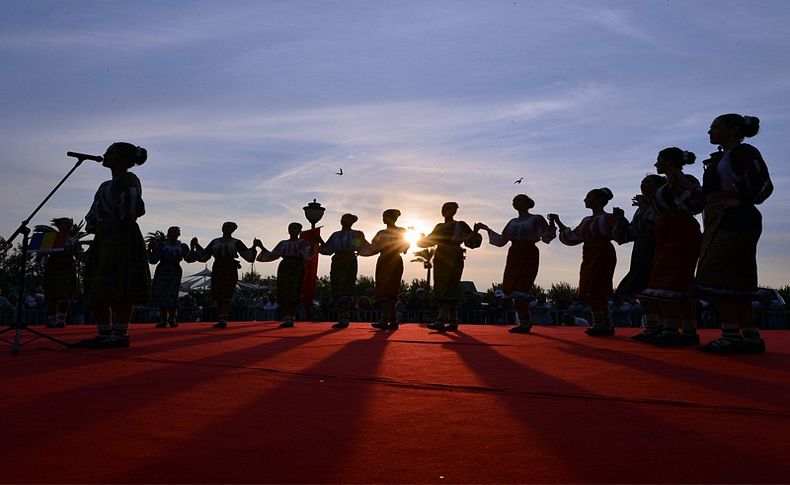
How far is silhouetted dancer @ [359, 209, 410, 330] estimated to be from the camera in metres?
10.1

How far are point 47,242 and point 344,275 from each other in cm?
566

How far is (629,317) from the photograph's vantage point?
51.8 ft

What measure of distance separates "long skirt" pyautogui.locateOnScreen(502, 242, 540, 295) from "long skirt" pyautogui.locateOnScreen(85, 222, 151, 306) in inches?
190

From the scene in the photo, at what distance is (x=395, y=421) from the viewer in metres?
2.71

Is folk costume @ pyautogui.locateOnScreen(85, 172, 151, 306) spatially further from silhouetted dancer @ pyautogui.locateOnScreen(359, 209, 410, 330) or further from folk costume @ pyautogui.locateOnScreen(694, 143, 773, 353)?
folk costume @ pyautogui.locateOnScreen(694, 143, 773, 353)

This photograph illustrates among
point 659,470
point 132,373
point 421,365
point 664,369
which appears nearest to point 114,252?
point 132,373

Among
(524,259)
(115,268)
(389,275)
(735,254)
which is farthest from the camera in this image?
(389,275)

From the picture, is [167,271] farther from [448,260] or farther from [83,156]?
[83,156]

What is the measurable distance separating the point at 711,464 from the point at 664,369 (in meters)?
2.33

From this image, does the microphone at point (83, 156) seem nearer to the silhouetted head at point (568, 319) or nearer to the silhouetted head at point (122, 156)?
the silhouetted head at point (122, 156)

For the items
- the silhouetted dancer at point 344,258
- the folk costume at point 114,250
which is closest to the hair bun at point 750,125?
the folk costume at point 114,250

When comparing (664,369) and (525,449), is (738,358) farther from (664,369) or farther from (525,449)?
(525,449)

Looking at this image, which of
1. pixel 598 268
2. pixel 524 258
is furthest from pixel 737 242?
pixel 524 258

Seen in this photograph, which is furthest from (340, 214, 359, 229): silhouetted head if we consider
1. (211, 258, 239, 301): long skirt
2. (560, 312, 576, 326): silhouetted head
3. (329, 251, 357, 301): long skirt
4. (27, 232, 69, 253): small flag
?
(560, 312, 576, 326): silhouetted head
